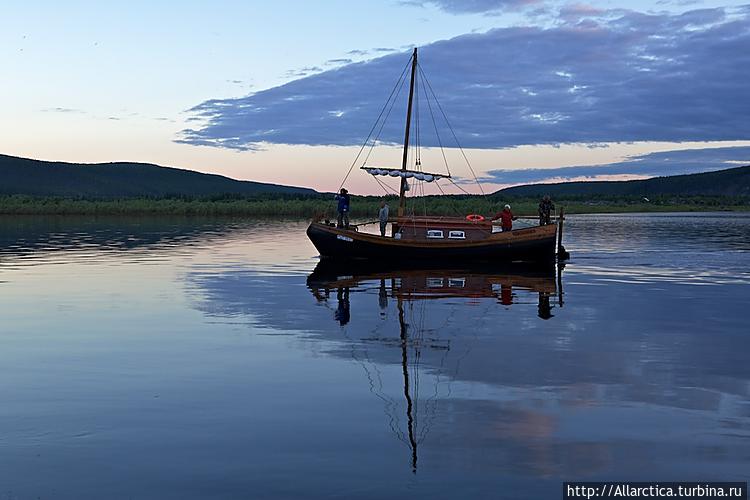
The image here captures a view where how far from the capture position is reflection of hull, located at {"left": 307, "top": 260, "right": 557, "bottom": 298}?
27672mm

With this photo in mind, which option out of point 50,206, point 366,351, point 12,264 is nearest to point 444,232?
point 12,264

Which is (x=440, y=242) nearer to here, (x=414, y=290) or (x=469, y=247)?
(x=469, y=247)

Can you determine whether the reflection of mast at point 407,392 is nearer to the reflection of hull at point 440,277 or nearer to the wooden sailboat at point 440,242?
the reflection of hull at point 440,277

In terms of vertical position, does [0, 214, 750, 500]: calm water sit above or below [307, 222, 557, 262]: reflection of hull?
below

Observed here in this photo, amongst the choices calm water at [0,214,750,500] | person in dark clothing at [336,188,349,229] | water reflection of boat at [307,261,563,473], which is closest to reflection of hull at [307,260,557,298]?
water reflection of boat at [307,261,563,473]

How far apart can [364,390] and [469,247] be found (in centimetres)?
2582

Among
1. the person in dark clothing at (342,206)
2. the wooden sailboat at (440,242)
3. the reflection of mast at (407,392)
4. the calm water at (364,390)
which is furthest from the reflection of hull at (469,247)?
the reflection of mast at (407,392)

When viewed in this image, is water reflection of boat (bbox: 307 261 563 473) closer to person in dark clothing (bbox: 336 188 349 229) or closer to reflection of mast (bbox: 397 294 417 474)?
reflection of mast (bbox: 397 294 417 474)

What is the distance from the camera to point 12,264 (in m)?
36.2

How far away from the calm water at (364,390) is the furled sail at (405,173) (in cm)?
1524

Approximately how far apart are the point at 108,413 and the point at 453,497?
523cm

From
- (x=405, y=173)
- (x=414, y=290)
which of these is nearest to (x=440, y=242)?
(x=405, y=173)

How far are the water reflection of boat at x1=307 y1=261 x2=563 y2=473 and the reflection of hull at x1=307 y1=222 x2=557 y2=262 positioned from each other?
0.86m

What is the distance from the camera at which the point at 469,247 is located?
38.2 m
